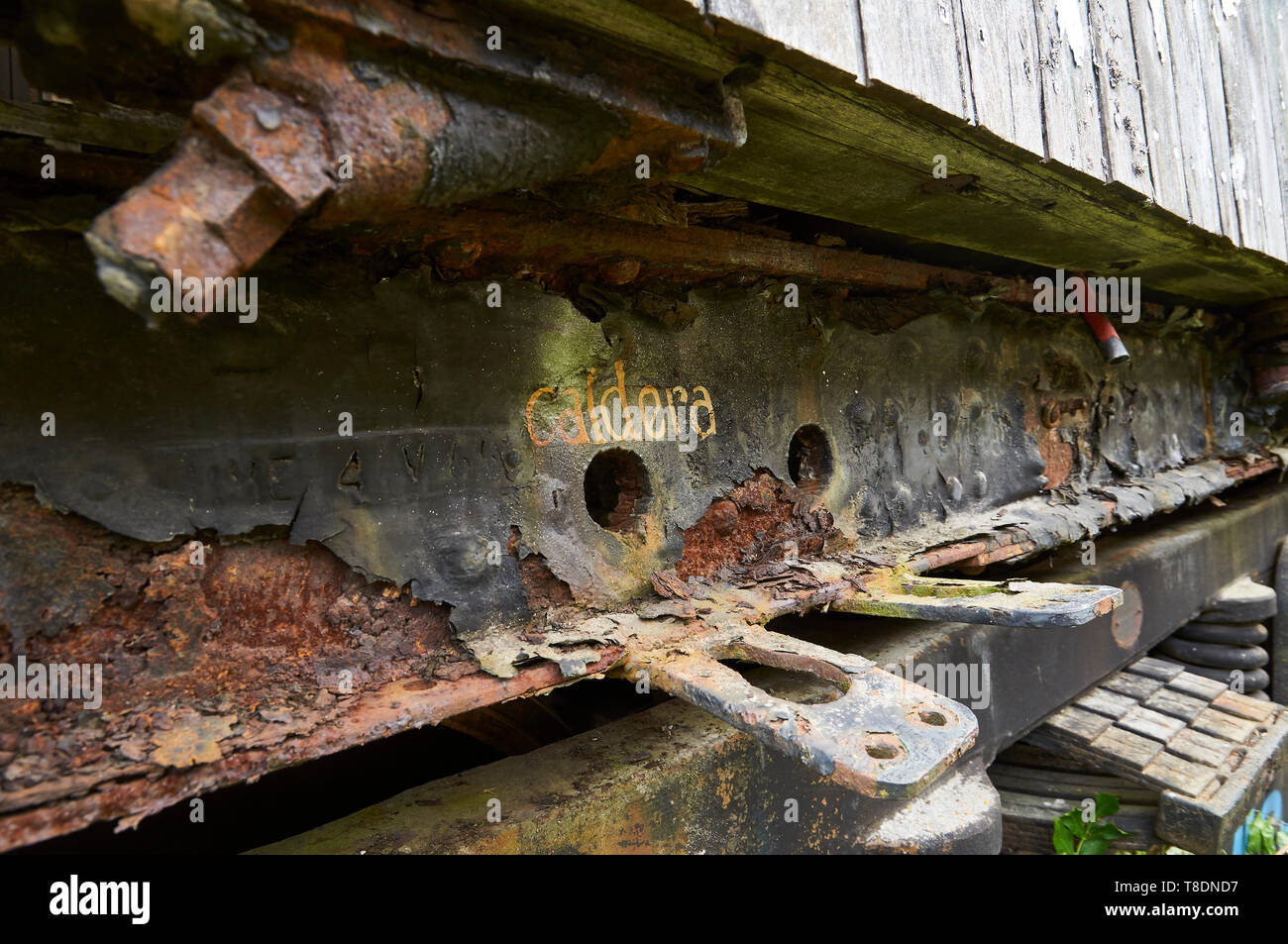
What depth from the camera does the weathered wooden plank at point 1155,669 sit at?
4045 mm

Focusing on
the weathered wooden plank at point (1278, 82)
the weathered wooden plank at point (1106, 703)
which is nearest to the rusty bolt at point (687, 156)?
the weathered wooden plank at point (1278, 82)

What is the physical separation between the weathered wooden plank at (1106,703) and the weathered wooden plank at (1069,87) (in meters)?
2.62

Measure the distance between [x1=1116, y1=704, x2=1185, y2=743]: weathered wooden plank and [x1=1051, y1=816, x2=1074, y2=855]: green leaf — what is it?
0.56m

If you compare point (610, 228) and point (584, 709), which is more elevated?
point (610, 228)

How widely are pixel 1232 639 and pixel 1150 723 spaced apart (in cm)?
194

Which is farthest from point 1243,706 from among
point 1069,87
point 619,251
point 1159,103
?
point 619,251

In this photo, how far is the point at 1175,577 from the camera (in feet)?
13.7

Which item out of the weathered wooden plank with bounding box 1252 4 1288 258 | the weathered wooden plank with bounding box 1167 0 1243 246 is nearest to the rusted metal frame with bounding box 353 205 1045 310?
the weathered wooden plank with bounding box 1167 0 1243 246

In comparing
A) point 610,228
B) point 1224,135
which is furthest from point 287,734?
point 1224,135

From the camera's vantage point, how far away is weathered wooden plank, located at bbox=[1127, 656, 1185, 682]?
404 cm

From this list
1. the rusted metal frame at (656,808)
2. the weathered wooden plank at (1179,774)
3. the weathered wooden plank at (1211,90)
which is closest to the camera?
the rusted metal frame at (656,808)

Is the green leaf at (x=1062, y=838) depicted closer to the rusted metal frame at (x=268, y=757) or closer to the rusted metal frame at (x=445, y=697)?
the rusted metal frame at (x=445, y=697)

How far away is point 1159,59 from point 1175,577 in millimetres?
2925
